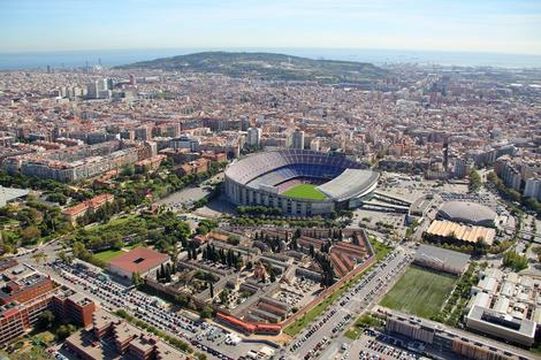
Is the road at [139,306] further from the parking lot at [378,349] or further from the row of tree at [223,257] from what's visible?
the row of tree at [223,257]

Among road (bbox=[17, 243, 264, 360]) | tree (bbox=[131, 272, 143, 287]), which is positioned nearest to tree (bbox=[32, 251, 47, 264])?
road (bbox=[17, 243, 264, 360])

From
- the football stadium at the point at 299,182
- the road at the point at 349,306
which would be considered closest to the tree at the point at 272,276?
the road at the point at 349,306

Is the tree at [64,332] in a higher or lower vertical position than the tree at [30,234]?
lower

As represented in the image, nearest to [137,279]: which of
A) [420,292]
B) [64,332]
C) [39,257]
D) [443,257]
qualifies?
[64,332]

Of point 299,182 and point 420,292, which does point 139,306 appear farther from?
point 299,182

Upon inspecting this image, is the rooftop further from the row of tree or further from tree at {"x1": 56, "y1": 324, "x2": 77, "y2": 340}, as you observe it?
tree at {"x1": 56, "y1": 324, "x2": 77, "y2": 340}

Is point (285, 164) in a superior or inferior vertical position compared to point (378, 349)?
superior

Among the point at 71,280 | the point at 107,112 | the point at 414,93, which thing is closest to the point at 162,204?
the point at 71,280

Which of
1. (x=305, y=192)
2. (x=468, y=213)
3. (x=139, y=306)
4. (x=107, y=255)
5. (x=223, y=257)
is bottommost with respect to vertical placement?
(x=139, y=306)
